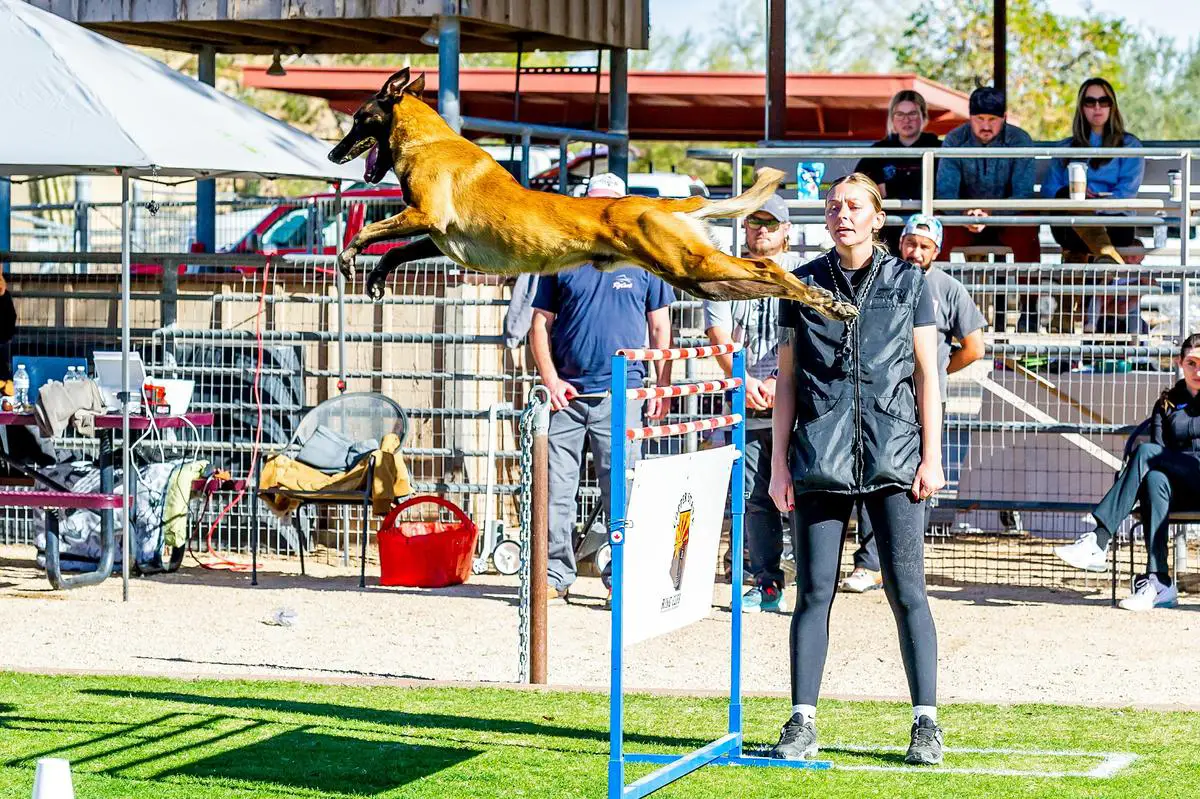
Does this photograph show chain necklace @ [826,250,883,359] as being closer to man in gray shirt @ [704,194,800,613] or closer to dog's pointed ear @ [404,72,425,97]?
dog's pointed ear @ [404,72,425,97]

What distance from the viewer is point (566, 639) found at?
8672 millimetres

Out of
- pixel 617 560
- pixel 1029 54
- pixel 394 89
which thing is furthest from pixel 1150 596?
pixel 1029 54

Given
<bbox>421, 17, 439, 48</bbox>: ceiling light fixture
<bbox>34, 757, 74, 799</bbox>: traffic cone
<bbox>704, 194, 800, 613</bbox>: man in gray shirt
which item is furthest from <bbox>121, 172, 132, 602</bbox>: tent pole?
<bbox>34, 757, 74, 799</bbox>: traffic cone

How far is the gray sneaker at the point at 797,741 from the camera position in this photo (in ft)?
19.6

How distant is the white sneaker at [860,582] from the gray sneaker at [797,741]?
4.04m

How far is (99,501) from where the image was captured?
31.9 feet

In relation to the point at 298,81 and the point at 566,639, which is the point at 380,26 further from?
the point at 298,81

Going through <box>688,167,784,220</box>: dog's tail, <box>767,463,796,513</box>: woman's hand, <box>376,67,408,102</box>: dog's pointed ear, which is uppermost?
<box>376,67,408,102</box>: dog's pointed ear

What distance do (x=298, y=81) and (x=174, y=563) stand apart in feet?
35.7

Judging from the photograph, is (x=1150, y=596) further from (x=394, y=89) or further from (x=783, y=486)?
(x=394, y=89)

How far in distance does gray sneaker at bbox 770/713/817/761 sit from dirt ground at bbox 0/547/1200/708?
53.0 inches

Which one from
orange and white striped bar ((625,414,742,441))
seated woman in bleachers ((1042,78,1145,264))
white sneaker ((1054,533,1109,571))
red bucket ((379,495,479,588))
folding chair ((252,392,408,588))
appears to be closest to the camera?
orange and white striped bar ((625,414,742,441))

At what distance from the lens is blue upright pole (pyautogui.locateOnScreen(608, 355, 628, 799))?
527cm

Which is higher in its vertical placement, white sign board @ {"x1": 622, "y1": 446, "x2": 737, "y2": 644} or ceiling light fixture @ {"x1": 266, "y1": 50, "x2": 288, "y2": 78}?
ceiling light fixture @ {"x1": 266, "y1": 50, "x2": 288, "y2": 78}
